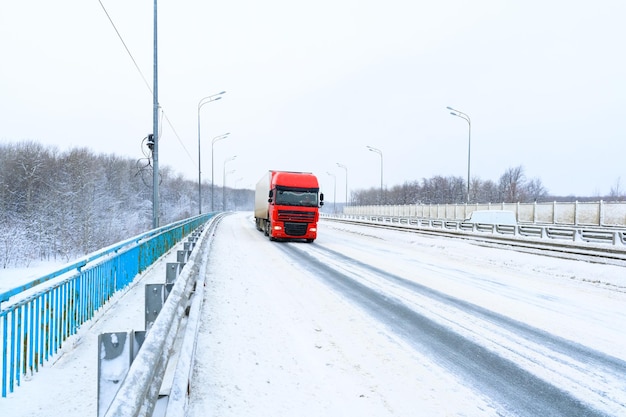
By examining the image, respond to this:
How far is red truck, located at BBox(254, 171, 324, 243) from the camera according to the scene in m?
21.9

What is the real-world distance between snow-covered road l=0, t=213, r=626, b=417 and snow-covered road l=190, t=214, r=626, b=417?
0.02 meters

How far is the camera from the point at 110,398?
88.5 inches

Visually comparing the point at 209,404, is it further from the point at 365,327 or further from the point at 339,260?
the point at 339,260

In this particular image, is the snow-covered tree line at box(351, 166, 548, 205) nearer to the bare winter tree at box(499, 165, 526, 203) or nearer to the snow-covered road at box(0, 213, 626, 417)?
the bare winter tree at box(499, 165, 526, 203)

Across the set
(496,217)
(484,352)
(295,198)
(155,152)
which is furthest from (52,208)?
(484,352)

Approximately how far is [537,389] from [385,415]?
5.65ft

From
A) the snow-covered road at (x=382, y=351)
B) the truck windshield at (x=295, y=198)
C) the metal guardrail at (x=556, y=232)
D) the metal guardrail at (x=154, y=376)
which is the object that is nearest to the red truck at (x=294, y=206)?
the truck windshield at (x=295, y=198)

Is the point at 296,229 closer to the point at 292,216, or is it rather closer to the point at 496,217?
the point at 292,216

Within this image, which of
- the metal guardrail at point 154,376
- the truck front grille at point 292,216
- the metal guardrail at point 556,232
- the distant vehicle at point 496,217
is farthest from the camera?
the distant vehicle at point 496,217

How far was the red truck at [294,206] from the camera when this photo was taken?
21.9 m

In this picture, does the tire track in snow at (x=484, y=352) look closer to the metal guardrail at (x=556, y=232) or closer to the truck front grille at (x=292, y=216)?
the metal guardrail at (x=556, y=232)

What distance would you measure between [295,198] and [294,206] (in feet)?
1.46

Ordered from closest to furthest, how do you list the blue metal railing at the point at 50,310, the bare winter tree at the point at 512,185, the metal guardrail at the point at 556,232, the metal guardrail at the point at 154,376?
the metal guardrail at the point at 154,376
the blue metal railing at the point at 50,310
the metal guardrail at the point at 556,232
the bare winter tree at the point at 512,185

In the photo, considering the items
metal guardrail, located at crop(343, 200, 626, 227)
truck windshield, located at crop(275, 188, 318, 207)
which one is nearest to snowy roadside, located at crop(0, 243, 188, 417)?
truck windshield, located at crop(275, 188, 318, 207)
